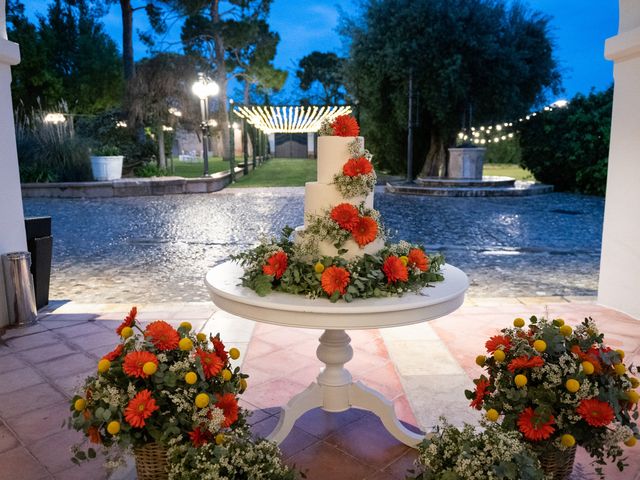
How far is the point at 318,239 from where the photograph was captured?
7.82 ft

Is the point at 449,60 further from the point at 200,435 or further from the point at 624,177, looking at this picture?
the point at 200,435

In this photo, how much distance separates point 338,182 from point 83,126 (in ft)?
78.4

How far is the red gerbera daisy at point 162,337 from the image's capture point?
6.70 ft

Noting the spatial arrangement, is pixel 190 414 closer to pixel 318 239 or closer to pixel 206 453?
pixel 206 453

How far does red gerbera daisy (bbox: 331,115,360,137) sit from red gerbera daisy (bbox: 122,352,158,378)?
4.46ft

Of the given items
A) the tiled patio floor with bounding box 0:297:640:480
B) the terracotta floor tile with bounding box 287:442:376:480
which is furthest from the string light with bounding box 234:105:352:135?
the terracotta floor tile with bounding box 287:442:376:480

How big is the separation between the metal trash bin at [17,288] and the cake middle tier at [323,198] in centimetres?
331

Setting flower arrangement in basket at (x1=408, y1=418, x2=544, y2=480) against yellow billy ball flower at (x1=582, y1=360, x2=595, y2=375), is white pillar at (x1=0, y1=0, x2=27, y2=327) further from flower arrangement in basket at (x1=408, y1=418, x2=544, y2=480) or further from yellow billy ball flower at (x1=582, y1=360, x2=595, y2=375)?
yellow billy ball flower at (x1=582, y1=360, x2=595, y2=375)

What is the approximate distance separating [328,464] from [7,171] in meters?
3.92

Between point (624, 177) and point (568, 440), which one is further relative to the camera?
point (624, 177)

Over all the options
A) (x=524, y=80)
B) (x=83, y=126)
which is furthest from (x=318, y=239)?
(x=83, y=126)

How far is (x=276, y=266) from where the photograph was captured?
2244 mm

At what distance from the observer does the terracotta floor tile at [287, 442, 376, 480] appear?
8.01 feet

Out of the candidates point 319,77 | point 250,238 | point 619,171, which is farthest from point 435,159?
point 319,77
